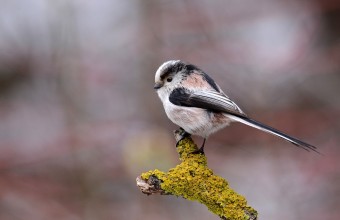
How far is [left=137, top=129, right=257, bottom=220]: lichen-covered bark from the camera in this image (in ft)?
3.72

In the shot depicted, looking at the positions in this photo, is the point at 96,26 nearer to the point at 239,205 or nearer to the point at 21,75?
the point at 21,75

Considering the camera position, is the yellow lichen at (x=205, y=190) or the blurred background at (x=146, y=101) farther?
the blurred background at (x=146, y=101)

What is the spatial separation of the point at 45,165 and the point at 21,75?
1326 millimetres

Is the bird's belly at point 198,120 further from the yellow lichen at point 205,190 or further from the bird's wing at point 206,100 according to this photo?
the yellow lichen at point 205,190

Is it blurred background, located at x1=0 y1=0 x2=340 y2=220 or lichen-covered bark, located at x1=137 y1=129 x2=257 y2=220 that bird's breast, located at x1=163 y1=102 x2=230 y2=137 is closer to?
lichen-covered bark, located at x1=137 y1=129 x2=257 y2=220

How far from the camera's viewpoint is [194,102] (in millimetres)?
1928

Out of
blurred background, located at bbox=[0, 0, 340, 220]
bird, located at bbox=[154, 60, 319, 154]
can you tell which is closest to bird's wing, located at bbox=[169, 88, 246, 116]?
bird, located at bbox=[154, 60, 319, 154]

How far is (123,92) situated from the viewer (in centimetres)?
573

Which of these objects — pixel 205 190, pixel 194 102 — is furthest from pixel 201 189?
pixel 194 102

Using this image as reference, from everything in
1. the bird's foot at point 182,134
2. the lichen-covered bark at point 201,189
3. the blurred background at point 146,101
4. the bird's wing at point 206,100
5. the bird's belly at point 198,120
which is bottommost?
the lichen-covered bark at point 201,189

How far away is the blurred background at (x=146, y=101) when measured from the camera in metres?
4.71

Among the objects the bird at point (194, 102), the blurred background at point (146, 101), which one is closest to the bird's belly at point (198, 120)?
the bird at point (194, 102)

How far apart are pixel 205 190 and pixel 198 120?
0.69 metres

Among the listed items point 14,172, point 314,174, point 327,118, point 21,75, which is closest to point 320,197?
point 314,174
